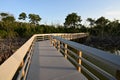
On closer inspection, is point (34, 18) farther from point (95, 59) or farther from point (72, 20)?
point (95, 59)

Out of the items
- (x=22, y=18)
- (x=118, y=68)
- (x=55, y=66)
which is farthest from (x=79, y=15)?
(x=118, y=68)

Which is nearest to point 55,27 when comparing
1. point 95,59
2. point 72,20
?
point 72,20

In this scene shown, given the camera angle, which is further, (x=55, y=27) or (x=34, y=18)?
(x=34, y=18)

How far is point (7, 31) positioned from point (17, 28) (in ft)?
9.36

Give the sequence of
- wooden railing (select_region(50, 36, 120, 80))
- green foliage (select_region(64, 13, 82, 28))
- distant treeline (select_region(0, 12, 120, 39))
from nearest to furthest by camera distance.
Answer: wooden railing (select_region(50, 36, 120, 80)) → distant treeline (select_region(0, 12, 120, 39)) → green foliage (select_region(64, 13, 82, 28))

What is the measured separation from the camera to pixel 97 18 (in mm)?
64812

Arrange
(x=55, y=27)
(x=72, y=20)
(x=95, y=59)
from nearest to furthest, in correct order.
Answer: (x=95, y=59), (x=55, y=27), (x=72, y=20)

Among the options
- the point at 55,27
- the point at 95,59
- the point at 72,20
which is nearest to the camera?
the point at 95,59

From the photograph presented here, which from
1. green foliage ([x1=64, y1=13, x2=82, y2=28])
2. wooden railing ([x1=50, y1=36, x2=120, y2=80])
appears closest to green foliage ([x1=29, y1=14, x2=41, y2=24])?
green foliage ([x1=64, y1=13, x2=82, y2=28])

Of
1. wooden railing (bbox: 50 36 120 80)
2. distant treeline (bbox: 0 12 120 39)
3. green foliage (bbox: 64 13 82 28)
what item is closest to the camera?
wooden railing (bbox: 50 36 120 80)

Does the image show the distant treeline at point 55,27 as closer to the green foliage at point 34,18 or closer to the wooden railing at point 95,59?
the green foliage at point 34,18

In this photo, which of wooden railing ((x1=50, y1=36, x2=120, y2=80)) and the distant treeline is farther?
the distant treeline

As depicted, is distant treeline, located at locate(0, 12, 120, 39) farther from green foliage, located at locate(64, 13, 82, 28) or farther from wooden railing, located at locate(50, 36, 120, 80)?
wooden railing, located at locate(50, 36, 120, 80)

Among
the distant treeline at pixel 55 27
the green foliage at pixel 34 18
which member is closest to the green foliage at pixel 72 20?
the distant treeline at pixel 55 27
